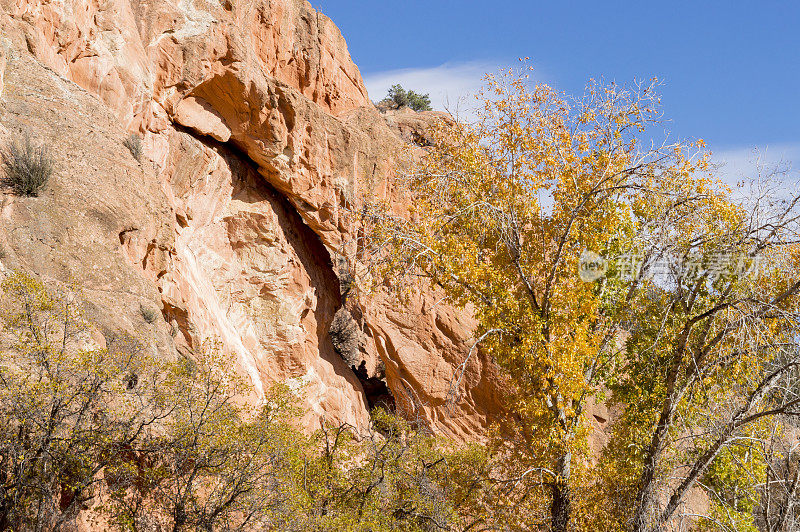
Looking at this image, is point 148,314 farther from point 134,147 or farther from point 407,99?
point 407,99

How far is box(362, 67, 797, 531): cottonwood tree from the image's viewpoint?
394 inches

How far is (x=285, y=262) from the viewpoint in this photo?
2373cm

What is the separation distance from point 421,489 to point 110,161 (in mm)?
10604

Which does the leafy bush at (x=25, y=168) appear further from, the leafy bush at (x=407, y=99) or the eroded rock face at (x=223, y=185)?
the leafy bush at (x=407, y=99)

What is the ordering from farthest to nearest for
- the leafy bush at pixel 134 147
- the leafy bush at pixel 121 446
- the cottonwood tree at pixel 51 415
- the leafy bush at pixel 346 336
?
the leafy bush at pixel 346 336, the leafy bush at pixel 134 147, the leafy bush at pixel 121 446, the cottonwood tree at pixel 51 415

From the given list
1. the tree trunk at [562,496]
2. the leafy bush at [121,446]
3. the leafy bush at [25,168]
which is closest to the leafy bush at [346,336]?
the leafy bush at [121,446]

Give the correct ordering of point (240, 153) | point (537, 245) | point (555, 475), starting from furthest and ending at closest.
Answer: point (240, 153)
point (537, 245)
point (555, 475)

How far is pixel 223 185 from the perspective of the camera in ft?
72.6

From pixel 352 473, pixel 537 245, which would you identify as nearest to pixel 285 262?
pixel 352 473

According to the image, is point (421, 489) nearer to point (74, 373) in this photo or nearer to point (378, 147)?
point (74, 373)

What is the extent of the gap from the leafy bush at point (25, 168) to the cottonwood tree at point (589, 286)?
6863 mm

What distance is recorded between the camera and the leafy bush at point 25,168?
12359mm

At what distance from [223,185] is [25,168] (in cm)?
986

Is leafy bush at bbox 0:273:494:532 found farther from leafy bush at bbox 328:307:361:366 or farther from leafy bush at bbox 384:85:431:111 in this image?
leafy bush at bbox 384:85:431:111
